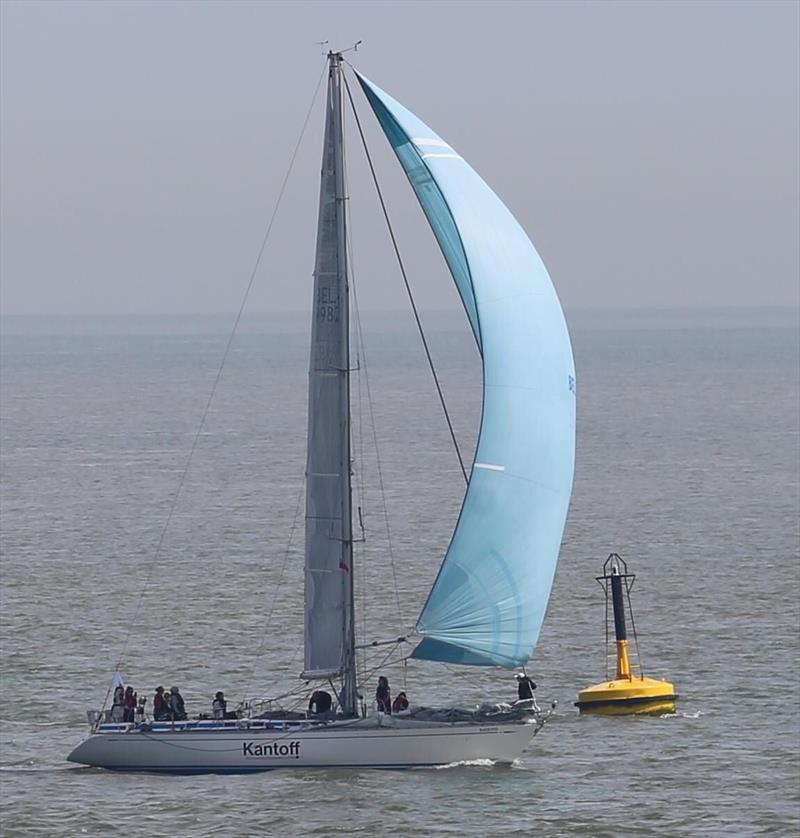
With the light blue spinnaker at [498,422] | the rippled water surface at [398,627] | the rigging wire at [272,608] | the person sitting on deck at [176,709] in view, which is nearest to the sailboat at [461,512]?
the light blue spinnaker at [498,422]

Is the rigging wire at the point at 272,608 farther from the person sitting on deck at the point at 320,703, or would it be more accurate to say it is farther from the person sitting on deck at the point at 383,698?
the person sitting on deck at the point at 383,698

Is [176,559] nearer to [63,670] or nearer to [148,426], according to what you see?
[63,670]

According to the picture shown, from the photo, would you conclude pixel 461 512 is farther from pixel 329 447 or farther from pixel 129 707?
pixel 129 707

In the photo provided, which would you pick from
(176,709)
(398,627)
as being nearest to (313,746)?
(176,709)

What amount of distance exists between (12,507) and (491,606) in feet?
171

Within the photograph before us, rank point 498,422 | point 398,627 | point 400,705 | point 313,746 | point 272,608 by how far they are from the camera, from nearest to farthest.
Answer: point 498,422 → point 313,746 → point 400,705 → point 398,627 → point 272,608

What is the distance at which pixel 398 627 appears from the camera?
57969 millimetres

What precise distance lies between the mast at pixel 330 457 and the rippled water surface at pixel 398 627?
2656 millimetres

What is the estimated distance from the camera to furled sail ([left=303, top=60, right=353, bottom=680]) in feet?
138

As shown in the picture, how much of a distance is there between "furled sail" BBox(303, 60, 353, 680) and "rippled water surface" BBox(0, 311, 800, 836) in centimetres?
288

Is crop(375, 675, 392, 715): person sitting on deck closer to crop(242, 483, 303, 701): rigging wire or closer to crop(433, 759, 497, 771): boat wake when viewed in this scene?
crop(433, 759, 497, 771): boat wake

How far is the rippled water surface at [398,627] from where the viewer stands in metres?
40.1

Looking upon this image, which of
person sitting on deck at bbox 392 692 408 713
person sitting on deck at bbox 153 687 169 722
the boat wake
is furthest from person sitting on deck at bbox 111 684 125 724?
the boat wake

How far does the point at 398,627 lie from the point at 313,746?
16598mm
